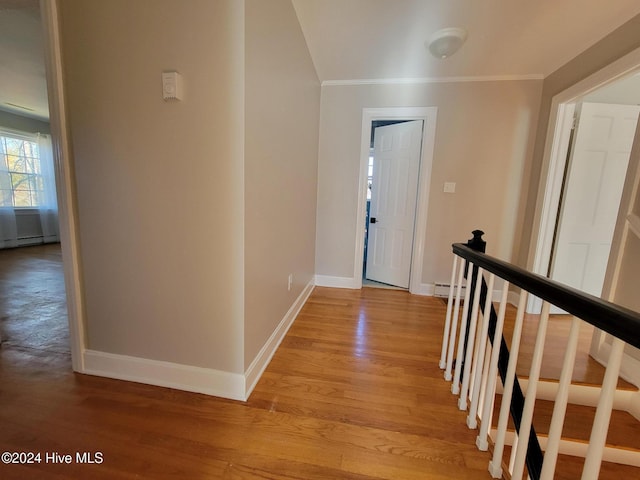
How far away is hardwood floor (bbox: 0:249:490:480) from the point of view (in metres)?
1.07

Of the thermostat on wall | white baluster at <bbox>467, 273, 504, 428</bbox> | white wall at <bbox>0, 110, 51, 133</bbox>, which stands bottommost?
white baluster at <bbox>467, 273, 504, 428</bbox>

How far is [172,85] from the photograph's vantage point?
1227 millimetres

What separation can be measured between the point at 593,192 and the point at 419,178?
1583 mm

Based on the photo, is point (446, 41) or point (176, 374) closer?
point (176, 374)

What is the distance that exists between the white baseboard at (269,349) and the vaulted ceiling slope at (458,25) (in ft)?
7.85

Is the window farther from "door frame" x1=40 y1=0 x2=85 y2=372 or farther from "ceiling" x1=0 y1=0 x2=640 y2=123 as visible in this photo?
"door frame" x1=40 y1=0 x2=85 y2=372

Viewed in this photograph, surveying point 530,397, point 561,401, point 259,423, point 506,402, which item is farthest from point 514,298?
point 259,423

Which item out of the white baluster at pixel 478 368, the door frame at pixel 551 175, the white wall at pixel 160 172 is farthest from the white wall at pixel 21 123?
the door frame at pixel 551 175

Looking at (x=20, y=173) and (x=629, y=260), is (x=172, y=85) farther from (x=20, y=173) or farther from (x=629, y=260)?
(x=20, y=173)

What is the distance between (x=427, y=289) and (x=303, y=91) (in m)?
2.52

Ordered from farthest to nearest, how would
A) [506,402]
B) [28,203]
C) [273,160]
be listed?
[28,203] → [273,160] → [506,402]

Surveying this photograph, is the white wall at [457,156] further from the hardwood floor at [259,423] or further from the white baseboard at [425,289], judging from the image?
the hardwood floor at [259,423]

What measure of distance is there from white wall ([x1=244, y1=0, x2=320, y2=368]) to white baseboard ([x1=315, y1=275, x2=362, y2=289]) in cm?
73

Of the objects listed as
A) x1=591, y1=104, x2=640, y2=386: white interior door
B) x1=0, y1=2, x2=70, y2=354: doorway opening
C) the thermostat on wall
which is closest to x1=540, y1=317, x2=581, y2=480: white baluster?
x1=591, y1=104, x2=640, y2=386: white interior door
